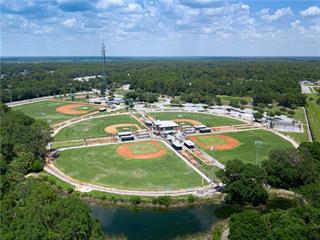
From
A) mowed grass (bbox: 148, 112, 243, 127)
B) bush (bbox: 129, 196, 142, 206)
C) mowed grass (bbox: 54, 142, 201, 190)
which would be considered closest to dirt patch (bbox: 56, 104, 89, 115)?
mowed grass (bbox: 148, 112, 243, 127)

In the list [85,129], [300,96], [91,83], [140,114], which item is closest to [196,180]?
[85,129]

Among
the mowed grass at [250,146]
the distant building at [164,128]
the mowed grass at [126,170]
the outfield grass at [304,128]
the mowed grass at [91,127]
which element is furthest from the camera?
the distant building at [164,128]

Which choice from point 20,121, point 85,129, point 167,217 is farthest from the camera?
point 85,129

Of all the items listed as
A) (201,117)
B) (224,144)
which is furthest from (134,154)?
(201,117)

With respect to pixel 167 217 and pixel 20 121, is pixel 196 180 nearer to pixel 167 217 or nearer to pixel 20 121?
pixel 167 217

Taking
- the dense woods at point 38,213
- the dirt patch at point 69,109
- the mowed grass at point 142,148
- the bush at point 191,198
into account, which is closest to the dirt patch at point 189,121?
the mowed grass at point 142,148

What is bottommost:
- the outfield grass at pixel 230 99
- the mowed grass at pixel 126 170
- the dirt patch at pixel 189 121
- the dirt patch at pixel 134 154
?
the mowed grass at pixel 126 170

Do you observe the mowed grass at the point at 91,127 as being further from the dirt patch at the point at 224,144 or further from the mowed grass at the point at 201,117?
the dirt patch at the point at 224,144
